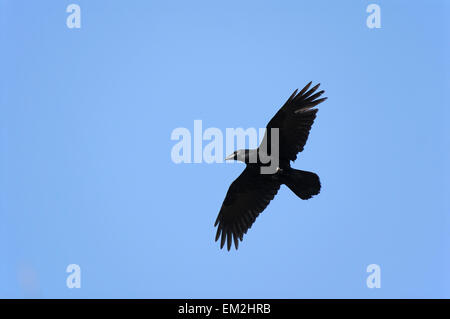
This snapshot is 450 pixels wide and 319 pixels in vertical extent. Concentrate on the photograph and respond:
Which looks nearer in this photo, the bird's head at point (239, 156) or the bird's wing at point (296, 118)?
the bird's wing at point (296, 118)

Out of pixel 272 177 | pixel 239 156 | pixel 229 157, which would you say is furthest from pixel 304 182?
pixel 229 157

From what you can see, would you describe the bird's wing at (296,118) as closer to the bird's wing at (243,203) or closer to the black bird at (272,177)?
the black bird at (272,177)

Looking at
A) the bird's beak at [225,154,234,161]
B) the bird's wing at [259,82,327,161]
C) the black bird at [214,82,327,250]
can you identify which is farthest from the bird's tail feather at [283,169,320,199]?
the bird's beak at [225,154,234,161]

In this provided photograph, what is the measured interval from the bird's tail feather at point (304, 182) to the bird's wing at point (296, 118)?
1.75 feet

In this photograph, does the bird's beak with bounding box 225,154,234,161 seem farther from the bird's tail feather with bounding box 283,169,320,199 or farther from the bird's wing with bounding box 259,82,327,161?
the bird's tail feather with bounding box 283,169,320,199

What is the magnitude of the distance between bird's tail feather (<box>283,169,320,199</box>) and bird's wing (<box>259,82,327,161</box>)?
53 centimetres

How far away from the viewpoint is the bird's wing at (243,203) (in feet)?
38.2

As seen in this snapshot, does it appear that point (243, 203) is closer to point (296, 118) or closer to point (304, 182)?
point (304, 182)

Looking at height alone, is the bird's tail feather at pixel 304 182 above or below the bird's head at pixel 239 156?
below

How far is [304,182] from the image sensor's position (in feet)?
35.5

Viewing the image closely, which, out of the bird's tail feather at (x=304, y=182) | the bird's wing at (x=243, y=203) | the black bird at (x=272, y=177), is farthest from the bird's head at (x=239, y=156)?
the bird's tail feather at (x=304, y=182)
